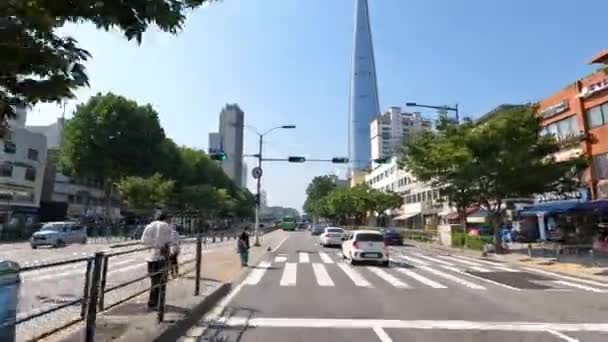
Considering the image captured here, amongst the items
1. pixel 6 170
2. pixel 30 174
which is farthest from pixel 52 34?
pixel 30 174

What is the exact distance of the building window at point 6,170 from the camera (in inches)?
1930

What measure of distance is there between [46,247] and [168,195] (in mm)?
26311

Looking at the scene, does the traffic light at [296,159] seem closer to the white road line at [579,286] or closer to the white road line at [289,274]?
the white road line at [289,274]

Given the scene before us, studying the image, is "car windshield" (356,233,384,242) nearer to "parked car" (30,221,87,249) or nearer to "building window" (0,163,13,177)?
"parked car" (30,221,87,249)

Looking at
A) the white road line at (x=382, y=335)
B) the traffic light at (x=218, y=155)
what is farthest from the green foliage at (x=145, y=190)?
the white road line at (x=382, y=335)

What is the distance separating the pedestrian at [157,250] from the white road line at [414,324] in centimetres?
136

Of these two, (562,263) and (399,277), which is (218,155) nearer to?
(399,277)

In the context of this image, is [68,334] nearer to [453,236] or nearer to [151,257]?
[151,257]

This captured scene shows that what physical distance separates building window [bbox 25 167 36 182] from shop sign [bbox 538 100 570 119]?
49.2 metres

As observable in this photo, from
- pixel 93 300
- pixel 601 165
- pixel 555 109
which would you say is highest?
pixel 555 109

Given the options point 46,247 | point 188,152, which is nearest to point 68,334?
point 46,247

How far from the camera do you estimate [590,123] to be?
115 feet

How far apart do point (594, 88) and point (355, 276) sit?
2529 centimetres

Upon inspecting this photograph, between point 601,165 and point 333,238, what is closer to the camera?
point 601,165
